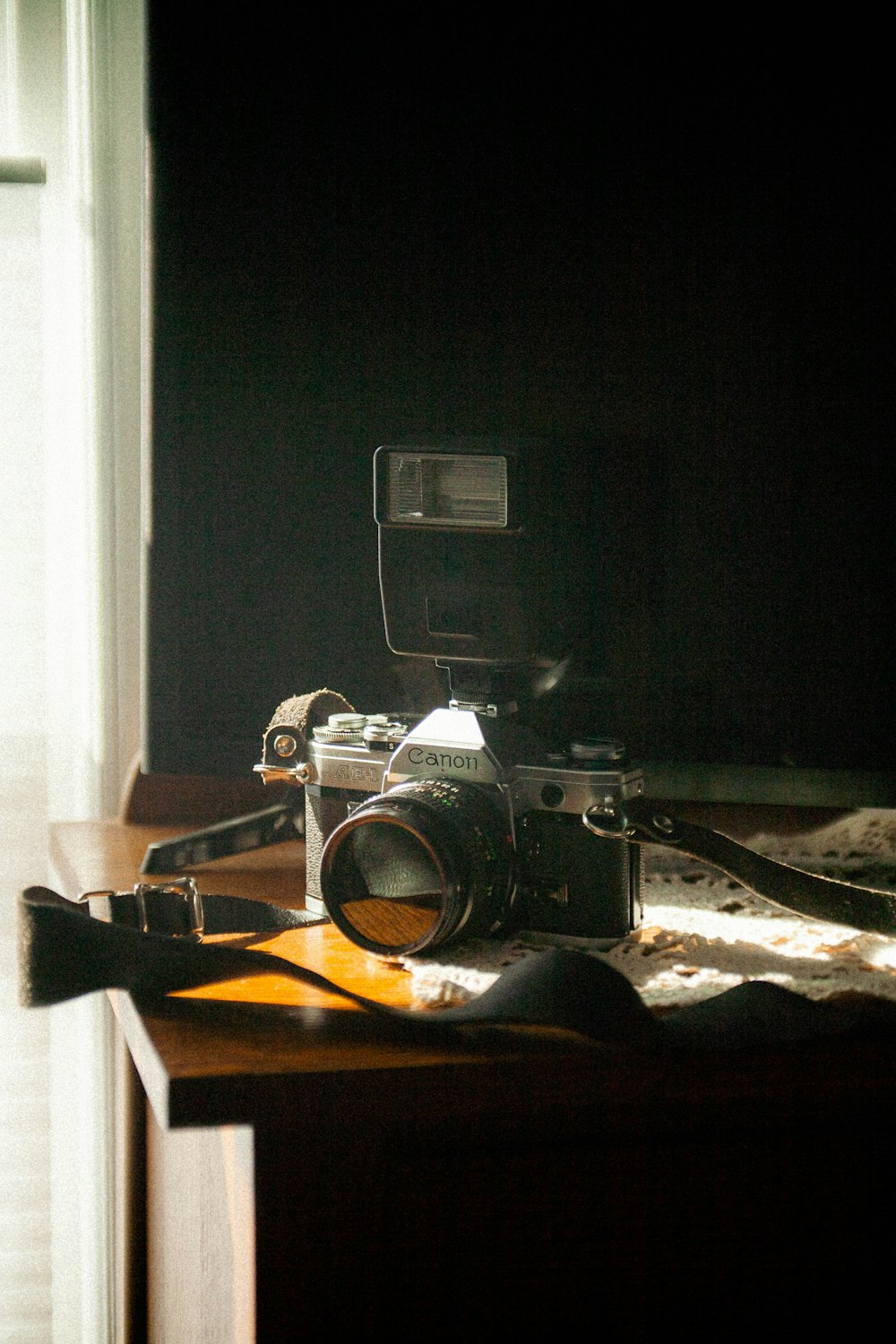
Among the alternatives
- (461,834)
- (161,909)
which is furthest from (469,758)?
(161,909)

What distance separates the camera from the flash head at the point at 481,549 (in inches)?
24.1

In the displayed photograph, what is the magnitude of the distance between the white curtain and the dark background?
27 centimetres

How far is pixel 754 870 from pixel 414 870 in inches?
6.2

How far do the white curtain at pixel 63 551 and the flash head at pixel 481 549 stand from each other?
46 cm

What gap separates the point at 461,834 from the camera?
53cm

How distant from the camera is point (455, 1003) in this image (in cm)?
49

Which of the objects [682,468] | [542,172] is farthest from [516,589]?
[542,172]

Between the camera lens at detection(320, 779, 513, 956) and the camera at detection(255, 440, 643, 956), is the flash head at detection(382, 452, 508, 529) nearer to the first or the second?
the camera at detection(255, 440, 643, 956)

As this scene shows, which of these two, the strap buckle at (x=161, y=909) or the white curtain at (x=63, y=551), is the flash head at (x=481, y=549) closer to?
the strap buckle at (x=161, y=909)

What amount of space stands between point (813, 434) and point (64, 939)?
1.51ft

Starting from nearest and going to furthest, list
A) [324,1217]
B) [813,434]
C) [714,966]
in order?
[324,1217] → [714,966] → [813,434]

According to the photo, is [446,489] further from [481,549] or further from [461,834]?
[461,834]

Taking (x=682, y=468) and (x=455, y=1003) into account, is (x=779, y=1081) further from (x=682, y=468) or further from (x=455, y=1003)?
(x=682, y=468)

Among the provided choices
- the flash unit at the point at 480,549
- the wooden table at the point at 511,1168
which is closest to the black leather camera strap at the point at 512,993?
the wooden table at the point at 511,1168
